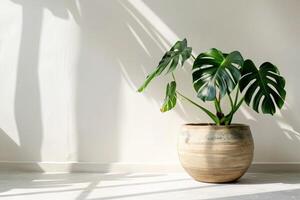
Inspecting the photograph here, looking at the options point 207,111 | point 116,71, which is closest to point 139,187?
point 207,111

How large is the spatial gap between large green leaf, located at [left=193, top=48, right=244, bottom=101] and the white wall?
1.66 feet

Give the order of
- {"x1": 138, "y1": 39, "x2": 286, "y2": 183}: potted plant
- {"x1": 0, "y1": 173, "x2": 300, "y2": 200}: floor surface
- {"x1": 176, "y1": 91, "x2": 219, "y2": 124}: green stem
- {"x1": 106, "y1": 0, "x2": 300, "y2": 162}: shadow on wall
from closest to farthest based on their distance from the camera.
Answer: {"x1": 0, "y1": 173, "x2": 300, "y2": 200}: floor surface
{"x1": 138, "y1": 39, "x2": 286, "y2": 183}: potted plant
{"x1": 176, "y1": 91, "x2": 219, "y2": 124}: green stem
{"x1": 106, "y1": 0, "x2": 300, "y2": 162}: shadow on wall

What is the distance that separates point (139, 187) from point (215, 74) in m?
0.74

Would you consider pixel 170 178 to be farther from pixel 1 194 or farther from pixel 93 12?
pixel 93 12

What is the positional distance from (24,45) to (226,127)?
150cm

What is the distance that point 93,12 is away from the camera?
2475 mm

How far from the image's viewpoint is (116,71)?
8.04 feet

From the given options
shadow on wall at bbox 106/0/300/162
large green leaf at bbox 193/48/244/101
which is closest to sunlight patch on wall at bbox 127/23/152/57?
shadow on wall at bbox 106/0/300/162

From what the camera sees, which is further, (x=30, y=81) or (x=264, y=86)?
(x=30, y=81)

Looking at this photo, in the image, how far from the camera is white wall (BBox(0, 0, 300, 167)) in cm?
241

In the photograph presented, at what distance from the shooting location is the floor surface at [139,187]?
1.74m

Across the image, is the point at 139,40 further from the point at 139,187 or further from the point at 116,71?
the point at 139,187

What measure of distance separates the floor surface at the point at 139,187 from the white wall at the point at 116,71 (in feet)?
0.65

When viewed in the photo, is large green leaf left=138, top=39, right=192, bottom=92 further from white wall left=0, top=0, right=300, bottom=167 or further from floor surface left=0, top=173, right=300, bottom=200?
floor surface left=0, top=173, right=300, bottom=200
